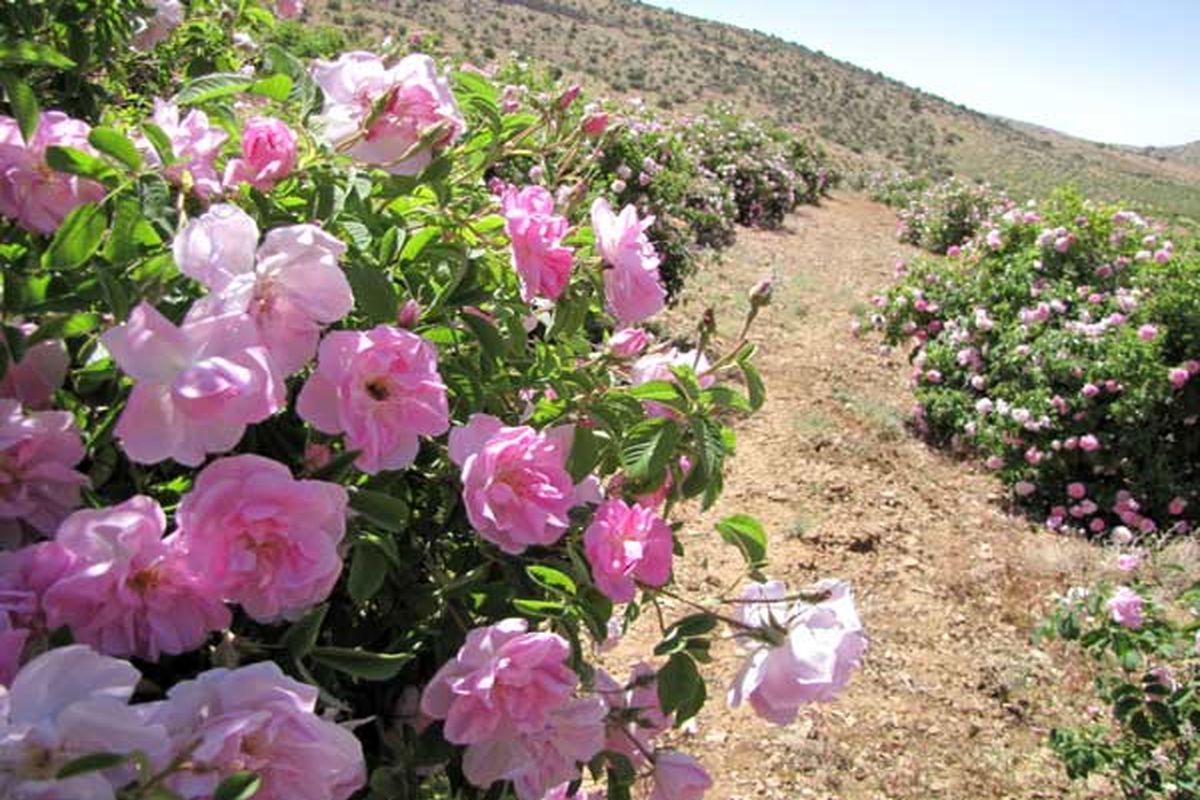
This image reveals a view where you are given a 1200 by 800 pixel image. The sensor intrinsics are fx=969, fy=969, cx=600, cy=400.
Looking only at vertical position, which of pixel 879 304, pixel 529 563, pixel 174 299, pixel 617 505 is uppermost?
pixel 174 299

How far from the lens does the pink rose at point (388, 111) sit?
861 millimetres

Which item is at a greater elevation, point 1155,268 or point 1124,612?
point 1155,268

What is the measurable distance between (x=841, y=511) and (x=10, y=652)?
4.35 metres

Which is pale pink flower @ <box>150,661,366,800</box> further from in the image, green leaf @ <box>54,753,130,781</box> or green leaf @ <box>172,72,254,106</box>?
green leaf @ <box>172,72,254,106</box>

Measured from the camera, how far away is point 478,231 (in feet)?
3.35

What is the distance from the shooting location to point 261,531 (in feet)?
2.26

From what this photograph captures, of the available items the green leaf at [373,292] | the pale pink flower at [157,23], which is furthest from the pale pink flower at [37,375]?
the pale pink flower at [157,23]

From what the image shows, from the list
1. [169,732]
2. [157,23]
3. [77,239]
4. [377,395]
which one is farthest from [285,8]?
[169,732]

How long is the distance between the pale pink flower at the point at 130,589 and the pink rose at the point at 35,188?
31cm

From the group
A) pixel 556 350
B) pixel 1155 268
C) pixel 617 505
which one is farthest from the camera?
pixel 1155 268

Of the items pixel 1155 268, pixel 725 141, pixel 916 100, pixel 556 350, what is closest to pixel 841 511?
pixel 1155 268

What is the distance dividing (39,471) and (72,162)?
0.25 metres

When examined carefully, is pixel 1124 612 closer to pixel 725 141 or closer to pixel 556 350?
pixel 556 350

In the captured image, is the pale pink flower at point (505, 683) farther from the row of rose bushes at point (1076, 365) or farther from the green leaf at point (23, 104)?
the row of rose bushes at point (1076, 365)
